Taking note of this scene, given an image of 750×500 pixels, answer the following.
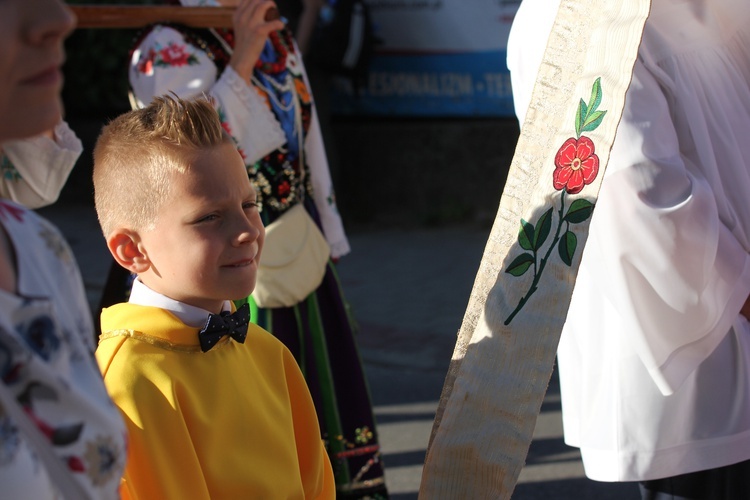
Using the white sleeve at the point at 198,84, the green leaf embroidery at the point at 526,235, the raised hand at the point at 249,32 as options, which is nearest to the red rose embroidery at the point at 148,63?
the white sleeve at the point at 198,84

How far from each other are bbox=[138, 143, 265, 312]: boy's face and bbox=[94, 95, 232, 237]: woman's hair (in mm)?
18

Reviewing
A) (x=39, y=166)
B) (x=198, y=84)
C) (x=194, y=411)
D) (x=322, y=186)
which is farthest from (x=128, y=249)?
(x=322, y=186)

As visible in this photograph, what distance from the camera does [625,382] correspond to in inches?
82.4

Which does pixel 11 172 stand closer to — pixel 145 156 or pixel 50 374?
pixel 145 156

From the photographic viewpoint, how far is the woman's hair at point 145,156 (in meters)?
1.76

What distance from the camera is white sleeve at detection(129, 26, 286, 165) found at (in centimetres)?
295

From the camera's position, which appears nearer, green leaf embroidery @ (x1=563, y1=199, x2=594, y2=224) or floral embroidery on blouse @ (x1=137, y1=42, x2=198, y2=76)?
green leaf embroidery @ (x1=563, y1=199, x2=594, y2=224)

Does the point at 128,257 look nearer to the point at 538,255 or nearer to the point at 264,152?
the point at 538,255

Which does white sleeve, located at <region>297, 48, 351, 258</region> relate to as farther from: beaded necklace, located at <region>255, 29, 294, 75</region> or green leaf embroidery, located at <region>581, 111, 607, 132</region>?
green leaf embroidery, located at <region>581, 111, 607, 132</region>

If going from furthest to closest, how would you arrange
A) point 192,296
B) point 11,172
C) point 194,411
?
point 11,172 → point 192,296 → point 194,411

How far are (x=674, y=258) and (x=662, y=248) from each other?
30mm

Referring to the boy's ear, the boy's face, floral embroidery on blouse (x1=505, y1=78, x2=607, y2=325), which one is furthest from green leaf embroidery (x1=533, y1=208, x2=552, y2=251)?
the boy's ear

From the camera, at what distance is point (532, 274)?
1906 mm

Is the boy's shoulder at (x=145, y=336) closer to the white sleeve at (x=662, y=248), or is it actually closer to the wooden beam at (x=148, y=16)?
the white sleeve at (x=662, y=248)
